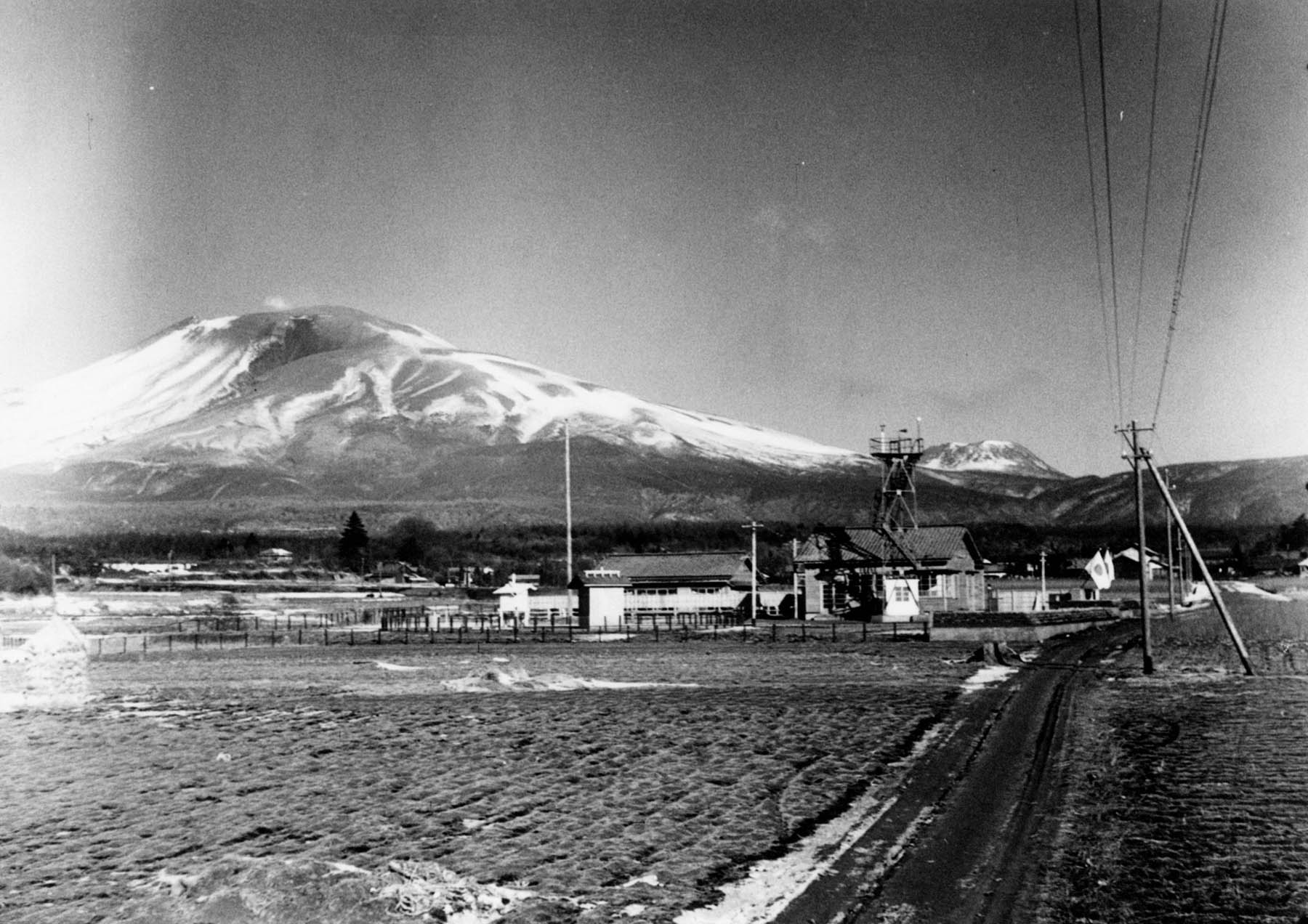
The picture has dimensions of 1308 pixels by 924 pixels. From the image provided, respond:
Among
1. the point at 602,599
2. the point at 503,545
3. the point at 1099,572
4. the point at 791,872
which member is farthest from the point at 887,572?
the point at 503,545

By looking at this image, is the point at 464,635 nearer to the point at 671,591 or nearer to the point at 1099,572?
the point at 671,591

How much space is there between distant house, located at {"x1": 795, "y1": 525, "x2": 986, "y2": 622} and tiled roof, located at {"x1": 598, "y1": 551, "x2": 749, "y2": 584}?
441cm

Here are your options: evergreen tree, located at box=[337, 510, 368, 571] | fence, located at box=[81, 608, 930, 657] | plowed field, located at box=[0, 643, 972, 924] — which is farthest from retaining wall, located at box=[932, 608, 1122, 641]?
evergreen tree, located at box=[337, 510, 368, 571]

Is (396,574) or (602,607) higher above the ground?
(396,574)

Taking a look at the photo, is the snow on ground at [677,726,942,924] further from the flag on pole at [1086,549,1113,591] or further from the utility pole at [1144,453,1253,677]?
the flag on pole at [1086,549,1113,591]

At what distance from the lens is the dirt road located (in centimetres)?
819

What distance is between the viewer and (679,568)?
212 ft

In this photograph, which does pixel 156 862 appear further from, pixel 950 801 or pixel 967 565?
pixel 967 565

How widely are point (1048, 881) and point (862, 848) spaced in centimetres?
164

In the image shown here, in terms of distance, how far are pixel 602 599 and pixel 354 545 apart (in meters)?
78.1

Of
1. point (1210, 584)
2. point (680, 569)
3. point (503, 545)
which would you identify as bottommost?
point (1210, 584)

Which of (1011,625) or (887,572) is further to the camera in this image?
(887,572)

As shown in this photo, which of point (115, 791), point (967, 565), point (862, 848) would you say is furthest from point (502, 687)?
point (967, 565)

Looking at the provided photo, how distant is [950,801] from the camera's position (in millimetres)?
11641
